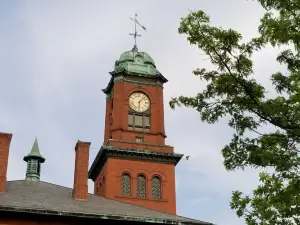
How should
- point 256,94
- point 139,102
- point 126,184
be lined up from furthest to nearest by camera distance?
1. point 139,102
2. point 126,184
3. point 256,94

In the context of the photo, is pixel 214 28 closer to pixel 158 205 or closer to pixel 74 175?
pixel 74 175

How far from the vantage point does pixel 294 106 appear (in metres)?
14.5

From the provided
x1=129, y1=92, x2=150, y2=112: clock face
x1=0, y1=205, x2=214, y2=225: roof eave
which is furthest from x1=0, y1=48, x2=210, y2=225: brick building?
x1=0, y1=205, x2=214, y2=225: roof eave

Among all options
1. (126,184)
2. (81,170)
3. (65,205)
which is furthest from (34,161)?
(126,184)

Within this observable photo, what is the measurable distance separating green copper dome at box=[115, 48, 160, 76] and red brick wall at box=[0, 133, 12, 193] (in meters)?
25.0

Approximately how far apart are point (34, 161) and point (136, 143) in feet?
49.5

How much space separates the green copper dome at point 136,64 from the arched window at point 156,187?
33.3ft

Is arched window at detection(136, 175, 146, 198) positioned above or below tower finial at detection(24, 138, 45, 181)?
above

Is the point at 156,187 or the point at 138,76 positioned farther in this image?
the point at 138,76

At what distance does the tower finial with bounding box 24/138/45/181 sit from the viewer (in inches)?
1170

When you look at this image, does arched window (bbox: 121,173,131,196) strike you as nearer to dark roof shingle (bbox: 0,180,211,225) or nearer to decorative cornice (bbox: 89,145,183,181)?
decorative cornice (bbox: 89,145,183,181)

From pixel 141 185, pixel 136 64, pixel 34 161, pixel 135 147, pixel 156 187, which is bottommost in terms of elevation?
pixel 34 161

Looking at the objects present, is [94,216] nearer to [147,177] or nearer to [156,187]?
[147,177]

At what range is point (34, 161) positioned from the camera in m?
30.5
